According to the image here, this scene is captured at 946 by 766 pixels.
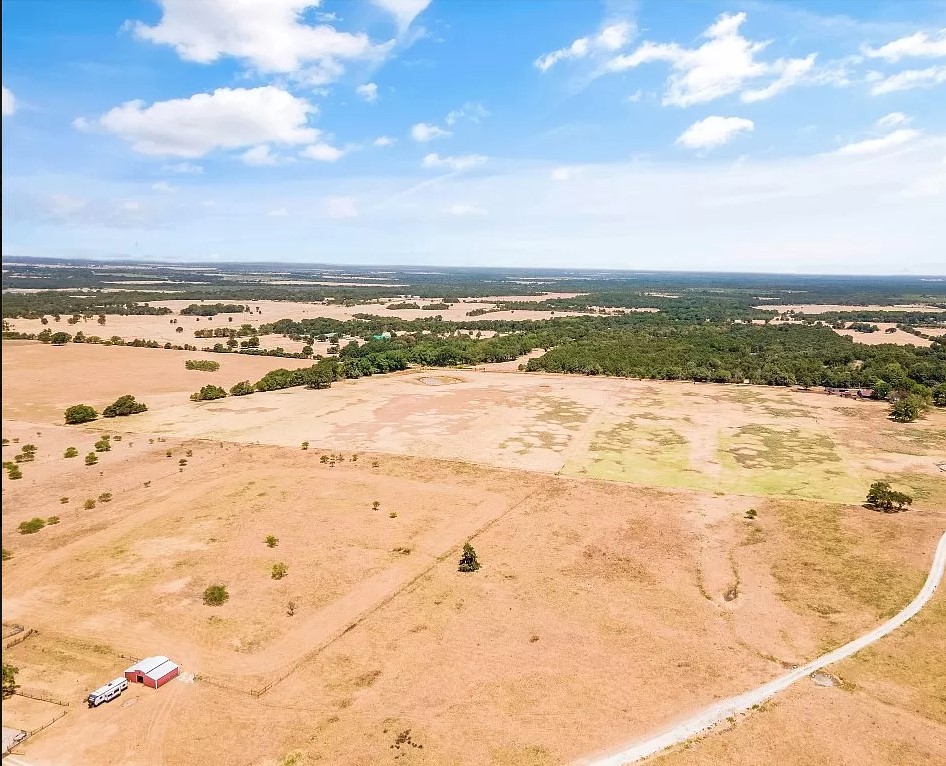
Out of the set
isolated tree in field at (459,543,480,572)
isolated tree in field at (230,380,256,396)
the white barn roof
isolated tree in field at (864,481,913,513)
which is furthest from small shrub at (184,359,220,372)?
isolated tree in field at (864,481,913,513)

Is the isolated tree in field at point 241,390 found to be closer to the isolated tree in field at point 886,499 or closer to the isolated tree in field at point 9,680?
the isolated tree in field at point 9,680

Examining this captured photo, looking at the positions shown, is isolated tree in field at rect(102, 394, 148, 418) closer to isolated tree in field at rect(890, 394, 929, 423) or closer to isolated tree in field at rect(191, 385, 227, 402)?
isolated tree in field at rect(191, 385, 227, 402)

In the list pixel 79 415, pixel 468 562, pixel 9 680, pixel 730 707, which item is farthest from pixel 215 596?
pixel 79 415

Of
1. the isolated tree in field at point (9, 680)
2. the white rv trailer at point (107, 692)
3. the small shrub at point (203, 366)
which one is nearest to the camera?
the white rv trailer at point (107, 692)

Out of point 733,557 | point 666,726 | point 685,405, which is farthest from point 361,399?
point 666,726

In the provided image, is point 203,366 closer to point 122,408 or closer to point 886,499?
point 122,408

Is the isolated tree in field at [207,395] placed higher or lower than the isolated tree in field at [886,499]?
higher

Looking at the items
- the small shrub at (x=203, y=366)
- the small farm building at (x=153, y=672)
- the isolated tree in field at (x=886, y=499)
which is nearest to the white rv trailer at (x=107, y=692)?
the small farm building at (x=153, y=672)
